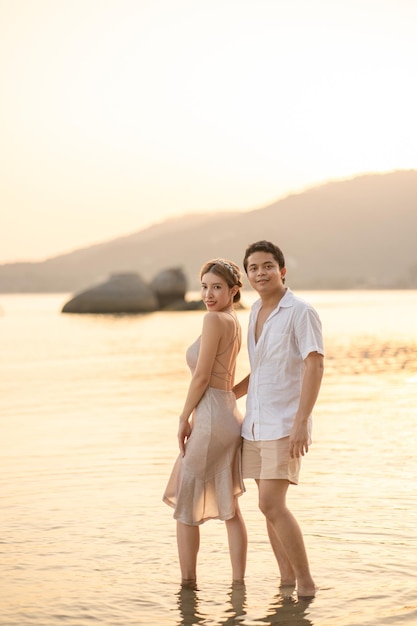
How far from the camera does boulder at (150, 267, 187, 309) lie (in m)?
73.1

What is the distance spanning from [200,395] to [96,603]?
133 centimetres

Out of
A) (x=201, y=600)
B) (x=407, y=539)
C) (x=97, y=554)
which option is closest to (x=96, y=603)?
(x=201, y=600)

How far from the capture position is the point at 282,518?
5324mm

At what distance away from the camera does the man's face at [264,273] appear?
17.6 feet

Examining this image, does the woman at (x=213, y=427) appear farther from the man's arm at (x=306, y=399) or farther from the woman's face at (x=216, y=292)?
the man's arm at (x=306, y=399)

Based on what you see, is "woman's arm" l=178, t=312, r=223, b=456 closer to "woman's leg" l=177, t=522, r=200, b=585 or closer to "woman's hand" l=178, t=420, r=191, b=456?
"woman's hand" l=178, t=420, r=191, b=456

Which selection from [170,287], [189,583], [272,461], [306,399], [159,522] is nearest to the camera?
[306,399]

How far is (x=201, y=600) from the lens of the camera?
5602 millimetres

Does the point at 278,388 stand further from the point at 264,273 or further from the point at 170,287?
the point at 170,287

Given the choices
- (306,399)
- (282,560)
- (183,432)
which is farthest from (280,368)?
(282,560)

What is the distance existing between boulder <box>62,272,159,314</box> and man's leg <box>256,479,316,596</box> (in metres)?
66.4

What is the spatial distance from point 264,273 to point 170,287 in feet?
222

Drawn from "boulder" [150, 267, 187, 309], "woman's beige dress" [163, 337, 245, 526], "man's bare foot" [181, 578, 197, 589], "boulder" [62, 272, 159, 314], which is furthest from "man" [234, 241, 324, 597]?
"boulder" [150, 267, 187, 309]

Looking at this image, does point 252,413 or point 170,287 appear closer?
point 252,413
